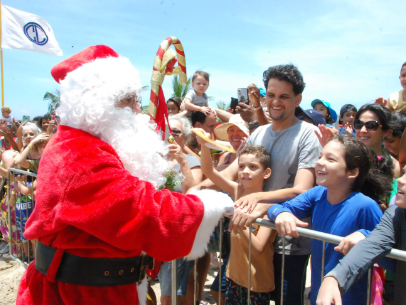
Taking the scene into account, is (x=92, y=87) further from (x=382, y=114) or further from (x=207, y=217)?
(x=382, y=114)

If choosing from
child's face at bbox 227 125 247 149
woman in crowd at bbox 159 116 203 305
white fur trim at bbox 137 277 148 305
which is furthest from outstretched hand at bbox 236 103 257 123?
white fur trim at bbox 137 277 148 305

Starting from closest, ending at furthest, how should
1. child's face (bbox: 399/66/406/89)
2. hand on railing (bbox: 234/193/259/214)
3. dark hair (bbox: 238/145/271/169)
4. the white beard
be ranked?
the white beard, hand on railing (bbox: 234/193/259/214), dark hair (bbox: 238/145/271/169), child's face (bbox: 399/66/406/89)

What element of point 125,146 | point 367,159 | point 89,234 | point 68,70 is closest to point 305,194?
point 367,159

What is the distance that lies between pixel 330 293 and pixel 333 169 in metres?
0.81

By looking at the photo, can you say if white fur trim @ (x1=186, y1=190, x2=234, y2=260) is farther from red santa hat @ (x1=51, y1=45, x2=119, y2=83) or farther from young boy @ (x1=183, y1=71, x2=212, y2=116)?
young boy @ (x1=183, y1=71, x2=212, y2=116)

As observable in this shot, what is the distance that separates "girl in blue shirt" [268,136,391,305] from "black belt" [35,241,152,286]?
0.92m

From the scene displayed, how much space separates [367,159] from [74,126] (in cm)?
174

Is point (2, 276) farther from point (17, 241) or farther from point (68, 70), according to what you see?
point (68, 70)

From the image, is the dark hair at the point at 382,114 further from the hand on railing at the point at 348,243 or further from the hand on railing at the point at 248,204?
the hand on railing at the point at 348,243

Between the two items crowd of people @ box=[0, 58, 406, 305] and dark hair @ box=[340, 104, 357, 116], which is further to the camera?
dark hair @ box=[340, 104, 357, 116]

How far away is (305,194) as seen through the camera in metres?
2.29

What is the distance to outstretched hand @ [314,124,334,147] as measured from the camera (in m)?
2.36

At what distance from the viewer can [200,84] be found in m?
6.08

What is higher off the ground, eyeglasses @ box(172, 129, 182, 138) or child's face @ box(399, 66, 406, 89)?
child's face @ box(399, 66, 406, 89)
